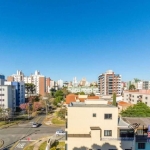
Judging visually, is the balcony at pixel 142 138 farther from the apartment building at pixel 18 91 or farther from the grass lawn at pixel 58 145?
the apartment building at pixel 18 91

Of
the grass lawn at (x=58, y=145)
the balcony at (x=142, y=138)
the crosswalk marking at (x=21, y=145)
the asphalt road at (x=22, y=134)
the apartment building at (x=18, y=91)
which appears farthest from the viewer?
the apartment building at (x=18, y=91)

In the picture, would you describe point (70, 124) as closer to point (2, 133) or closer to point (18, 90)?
point (2, 133)

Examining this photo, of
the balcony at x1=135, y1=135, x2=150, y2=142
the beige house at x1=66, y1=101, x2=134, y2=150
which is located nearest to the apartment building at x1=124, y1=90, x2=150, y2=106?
the balcony at x1=135, y1=135, x2=150, y2=142

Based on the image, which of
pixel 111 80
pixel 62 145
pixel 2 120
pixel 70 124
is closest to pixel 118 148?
pixel 70 124

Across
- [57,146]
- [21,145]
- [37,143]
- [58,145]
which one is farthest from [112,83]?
[21,145]

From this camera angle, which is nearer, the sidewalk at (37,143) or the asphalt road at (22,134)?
the sidewalk at (37,143)

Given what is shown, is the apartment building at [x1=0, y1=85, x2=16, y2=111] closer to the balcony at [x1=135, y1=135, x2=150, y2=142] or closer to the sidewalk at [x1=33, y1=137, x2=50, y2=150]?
the sidewalk at [x1=33, y1=137, x2=50, y2=150]

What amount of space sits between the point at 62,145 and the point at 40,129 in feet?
36.8

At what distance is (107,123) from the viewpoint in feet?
59.7

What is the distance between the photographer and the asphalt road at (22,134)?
26.2 metres

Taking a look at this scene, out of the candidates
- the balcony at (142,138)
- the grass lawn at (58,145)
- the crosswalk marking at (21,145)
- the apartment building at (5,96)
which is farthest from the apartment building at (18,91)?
the balcony at (142,138)

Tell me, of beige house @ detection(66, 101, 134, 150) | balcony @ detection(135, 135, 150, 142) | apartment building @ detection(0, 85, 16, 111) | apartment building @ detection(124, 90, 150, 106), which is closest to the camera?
balcony @ detection(135, 135, 150, 142)

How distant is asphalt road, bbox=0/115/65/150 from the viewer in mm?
A: 26178

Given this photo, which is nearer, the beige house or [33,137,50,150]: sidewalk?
the beige house
